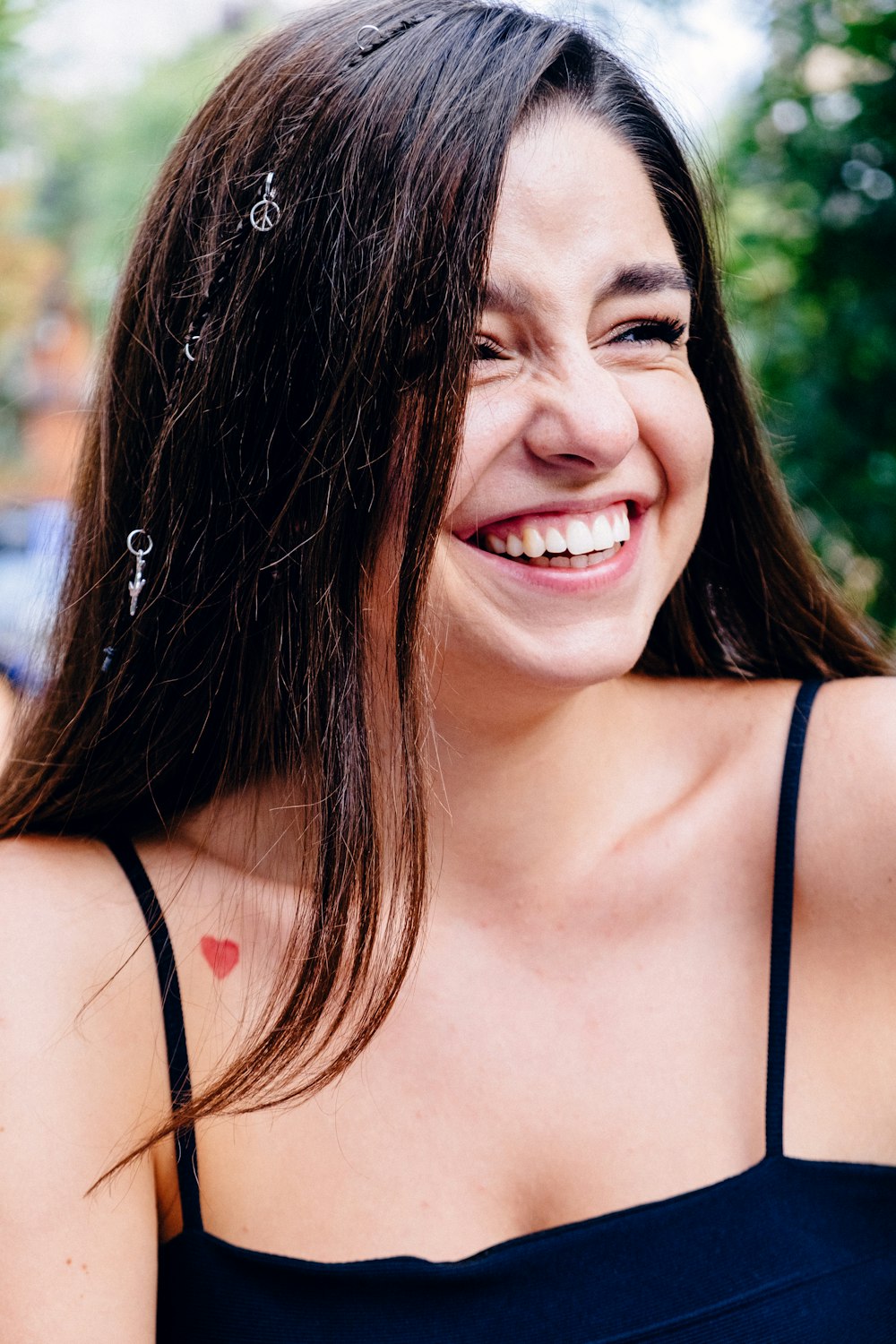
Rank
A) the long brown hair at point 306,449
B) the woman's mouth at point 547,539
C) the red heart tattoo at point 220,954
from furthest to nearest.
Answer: the red heart tattoo at point 220,954
the woman's mouth at point 547,539
the long brown hair at point 306,449

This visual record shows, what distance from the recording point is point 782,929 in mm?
1825

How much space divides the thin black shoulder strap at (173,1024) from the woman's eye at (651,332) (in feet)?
3.20

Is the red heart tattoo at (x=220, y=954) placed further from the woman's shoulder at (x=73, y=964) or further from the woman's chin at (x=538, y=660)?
the woman's chin at (x=538, y=660)

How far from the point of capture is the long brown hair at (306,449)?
1507 millimetres

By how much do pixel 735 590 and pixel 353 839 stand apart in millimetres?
871

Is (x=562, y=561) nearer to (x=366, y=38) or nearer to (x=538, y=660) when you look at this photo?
(x=538, y=660)

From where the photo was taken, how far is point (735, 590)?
7.06ft

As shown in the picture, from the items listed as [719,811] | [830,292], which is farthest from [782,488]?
[830,292]

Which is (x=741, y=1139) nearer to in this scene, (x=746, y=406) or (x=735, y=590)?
(x=735, y=590)

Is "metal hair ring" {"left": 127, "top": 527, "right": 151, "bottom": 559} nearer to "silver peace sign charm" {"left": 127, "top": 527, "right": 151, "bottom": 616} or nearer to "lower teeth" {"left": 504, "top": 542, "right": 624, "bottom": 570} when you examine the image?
"silver peace sign charm" {"left": 127, "top": 527, "right": 151, "bottom": 616}

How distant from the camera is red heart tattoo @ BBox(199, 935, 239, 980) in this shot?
183 cm

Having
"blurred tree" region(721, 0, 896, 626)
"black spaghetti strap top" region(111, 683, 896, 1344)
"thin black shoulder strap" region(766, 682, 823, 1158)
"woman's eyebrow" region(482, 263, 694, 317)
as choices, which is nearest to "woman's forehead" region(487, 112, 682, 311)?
"woman's eyebrow" region(482, 263, 694, 317)

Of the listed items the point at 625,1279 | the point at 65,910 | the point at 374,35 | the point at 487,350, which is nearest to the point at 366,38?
the point at 374,35

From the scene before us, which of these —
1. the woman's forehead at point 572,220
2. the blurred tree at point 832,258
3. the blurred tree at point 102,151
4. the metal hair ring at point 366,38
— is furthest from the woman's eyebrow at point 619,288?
the blurred tree at point 102,151
